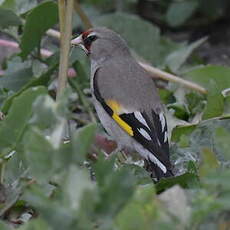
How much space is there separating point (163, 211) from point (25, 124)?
798mm

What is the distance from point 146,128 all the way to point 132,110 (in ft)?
0.52

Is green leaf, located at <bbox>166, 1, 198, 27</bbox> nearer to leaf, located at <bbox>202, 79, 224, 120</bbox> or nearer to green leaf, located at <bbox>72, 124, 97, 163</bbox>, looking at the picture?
leaf, located at <bbox>202, 79, 224, 120</bbox>

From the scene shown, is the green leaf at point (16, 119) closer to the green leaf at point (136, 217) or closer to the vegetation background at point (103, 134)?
the vegetation background at point (103, 134)

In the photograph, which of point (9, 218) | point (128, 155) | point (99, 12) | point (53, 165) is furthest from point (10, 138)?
point (99, 12)

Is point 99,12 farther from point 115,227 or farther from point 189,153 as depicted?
point 115,227

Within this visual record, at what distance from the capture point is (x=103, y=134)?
14.0ft

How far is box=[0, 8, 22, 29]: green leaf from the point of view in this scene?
13.2ft

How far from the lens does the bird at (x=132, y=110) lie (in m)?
3.45

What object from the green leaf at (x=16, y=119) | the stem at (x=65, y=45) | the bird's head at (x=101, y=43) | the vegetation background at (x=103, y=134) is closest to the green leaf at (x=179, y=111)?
the vegetation background at (x=103, y=134)

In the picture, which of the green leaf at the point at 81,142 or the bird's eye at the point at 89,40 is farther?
the bird's eye at the point at 89,40

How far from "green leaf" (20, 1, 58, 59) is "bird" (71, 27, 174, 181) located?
18 cm

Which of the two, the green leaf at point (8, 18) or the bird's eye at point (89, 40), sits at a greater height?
the green leaf at point (8, 18)

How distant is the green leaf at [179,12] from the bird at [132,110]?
1.82 metres

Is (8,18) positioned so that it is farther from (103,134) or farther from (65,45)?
(65,45)
